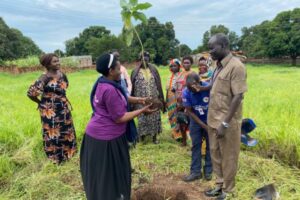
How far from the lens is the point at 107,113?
2.89m

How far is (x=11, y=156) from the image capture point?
15.5 feet

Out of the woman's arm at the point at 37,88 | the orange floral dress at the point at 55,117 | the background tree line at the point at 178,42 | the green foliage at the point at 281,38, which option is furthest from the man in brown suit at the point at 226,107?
the green foliage at the point at 281,38

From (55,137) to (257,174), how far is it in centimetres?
285

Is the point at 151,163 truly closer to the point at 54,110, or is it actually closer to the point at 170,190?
the point at 170,190

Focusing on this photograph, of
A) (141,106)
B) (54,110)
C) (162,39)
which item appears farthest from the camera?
(162,39)

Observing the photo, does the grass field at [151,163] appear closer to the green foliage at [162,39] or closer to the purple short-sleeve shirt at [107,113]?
the purple short-sleeve shirt at [107,113]

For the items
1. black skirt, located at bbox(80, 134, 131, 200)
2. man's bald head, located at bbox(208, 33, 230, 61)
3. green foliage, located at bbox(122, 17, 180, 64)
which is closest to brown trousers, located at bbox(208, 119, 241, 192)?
man's bald head, located at bbox(208, 33, 230, 61)

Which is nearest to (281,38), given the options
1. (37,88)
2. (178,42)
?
(178,42)

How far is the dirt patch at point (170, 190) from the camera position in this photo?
356 cm

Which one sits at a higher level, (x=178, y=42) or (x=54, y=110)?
(x=178, y=42)

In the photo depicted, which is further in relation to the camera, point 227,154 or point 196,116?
point 196,116

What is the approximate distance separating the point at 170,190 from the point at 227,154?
0.80 meters

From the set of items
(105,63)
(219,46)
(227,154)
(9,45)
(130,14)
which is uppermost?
(9,45)

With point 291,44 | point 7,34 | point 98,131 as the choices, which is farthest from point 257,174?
point 7,34
